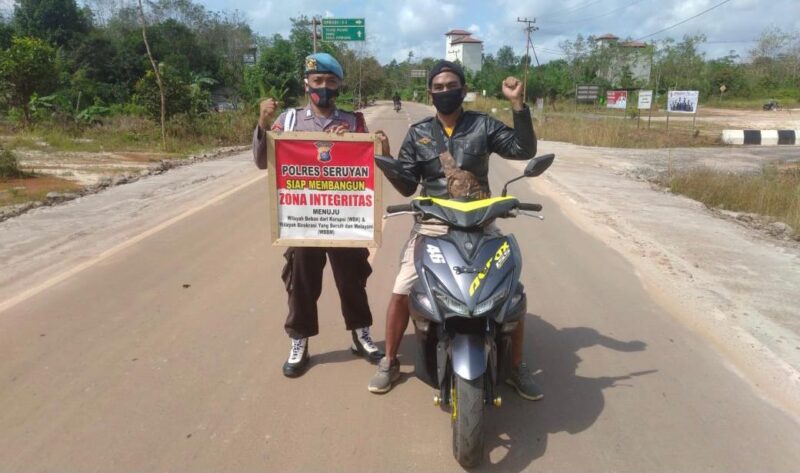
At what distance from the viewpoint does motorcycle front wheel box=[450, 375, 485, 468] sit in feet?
8.76

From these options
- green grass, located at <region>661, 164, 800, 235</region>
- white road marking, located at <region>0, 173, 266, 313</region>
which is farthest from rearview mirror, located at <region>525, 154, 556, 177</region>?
green grass, located at <region>661, 164, 800, 235</region>

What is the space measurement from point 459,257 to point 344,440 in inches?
43.0

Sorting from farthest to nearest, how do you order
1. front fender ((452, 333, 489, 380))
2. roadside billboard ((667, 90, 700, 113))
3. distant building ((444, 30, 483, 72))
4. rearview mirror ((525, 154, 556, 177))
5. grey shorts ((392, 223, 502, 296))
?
distant building ((444, 30, 483, 72))
roadside billboard ((667, 90, 700, 113))
grey shorts ((392, 223, 502, 296))
rearview mirror ((525, 154, 556, 177))
front fender ((452, 333, 489, 380))

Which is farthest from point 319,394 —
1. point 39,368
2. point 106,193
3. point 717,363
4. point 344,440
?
point 106,193

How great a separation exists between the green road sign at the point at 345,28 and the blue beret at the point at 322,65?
29353mm

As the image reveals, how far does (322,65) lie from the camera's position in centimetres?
338

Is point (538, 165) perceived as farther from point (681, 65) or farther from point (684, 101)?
point (681, 65)

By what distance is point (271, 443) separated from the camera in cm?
294

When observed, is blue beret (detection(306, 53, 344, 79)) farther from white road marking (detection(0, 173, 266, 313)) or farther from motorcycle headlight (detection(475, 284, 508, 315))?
white road marking (detection(0, 173, 266, 313))

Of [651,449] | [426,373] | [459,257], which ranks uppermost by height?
[459,257]

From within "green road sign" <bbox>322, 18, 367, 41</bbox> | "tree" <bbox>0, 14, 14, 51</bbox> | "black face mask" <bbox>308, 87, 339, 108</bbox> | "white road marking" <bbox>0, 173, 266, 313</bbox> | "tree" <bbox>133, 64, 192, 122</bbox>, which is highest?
"tree" <bbox>0, 14, 14, 51</bbox>

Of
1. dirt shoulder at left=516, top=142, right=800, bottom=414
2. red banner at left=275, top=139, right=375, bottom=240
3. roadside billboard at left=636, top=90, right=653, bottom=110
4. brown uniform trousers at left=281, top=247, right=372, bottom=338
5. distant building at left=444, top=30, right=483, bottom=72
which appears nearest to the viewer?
red banner at left=275, top=139, right=375, bottom=240

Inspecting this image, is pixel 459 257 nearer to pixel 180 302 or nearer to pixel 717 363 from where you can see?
pixel 717 363

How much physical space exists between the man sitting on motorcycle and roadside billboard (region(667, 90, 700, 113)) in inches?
1025
